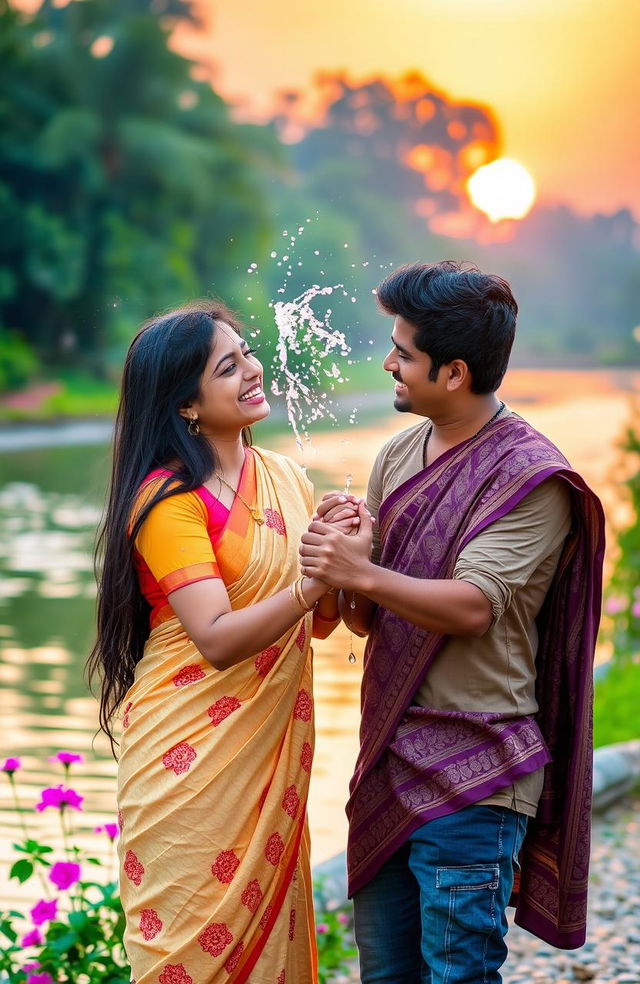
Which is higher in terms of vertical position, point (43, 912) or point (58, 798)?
point (58, 798)

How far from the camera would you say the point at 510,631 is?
2.51 meters

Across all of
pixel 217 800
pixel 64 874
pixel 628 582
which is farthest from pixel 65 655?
pixel 217 800

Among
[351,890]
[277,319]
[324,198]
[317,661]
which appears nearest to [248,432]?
[277,319]

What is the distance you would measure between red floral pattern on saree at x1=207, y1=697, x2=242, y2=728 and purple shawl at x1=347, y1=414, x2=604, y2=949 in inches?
11.1

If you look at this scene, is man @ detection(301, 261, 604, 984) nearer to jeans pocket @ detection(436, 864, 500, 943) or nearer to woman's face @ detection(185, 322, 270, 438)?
jeans pocket @ detection(436, 864, 500, 943)

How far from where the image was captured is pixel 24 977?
3.00 m

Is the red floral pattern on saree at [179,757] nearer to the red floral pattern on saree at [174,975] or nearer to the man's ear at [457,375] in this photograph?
the red floral pattern on saree at [174,975]

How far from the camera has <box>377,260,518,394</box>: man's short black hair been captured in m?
2.46

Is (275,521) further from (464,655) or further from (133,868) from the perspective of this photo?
(133,868)

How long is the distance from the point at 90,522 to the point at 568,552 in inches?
461

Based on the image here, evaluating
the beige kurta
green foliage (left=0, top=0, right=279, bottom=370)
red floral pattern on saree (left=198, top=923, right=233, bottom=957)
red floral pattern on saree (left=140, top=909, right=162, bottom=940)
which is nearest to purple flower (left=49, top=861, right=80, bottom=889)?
red floral pattern on saree (left=140, top=909, right=162, bottom=940)

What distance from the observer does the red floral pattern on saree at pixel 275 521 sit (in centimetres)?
270

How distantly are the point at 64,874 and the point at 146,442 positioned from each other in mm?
1034

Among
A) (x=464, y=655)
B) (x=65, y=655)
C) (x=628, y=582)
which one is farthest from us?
(x=65, y=655)
